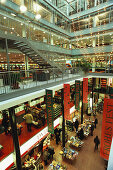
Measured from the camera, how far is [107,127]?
5.21m

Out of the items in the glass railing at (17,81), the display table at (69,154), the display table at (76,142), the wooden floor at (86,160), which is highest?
the glass railing at (17,81)

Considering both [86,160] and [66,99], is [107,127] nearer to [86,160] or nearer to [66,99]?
[66,99]

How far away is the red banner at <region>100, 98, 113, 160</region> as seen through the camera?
5059 millimetres

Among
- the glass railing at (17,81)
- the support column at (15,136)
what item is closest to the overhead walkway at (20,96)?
the glass railing at (17,81)

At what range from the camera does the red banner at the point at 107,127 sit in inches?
199

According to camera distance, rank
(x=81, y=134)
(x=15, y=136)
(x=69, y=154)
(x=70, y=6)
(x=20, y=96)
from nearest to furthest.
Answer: (x=20, y=96)
(x=15, y=136)
(x=69, y=154)
(x=81, y=134)
(x=70, y=6)

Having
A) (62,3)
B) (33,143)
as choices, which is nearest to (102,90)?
(33,143)

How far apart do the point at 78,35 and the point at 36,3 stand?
31.4ft

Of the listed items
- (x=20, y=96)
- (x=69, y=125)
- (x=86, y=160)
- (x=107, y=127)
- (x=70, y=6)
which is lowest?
(x=86, y=160)

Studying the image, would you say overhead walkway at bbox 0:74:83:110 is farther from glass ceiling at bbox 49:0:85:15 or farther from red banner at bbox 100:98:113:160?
glass ceiling at bbox 49:0:85:15

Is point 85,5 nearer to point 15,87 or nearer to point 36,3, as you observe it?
point 36,3

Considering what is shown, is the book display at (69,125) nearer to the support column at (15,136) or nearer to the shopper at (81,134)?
the shopper at (81,134)

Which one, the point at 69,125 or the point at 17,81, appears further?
the point at 69,125

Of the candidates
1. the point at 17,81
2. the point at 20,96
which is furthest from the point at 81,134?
the point at 17,81
